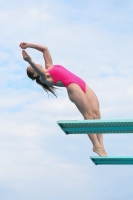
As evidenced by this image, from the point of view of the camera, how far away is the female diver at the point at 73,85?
31.8 ft

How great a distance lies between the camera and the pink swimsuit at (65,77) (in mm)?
9812

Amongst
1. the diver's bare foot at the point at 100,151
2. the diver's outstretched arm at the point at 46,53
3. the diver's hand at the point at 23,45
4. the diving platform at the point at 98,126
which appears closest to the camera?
the diving platform at the point at 98,126

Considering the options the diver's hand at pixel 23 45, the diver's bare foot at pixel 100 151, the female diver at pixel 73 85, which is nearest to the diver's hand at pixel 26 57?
the female diver at pixel 73 85

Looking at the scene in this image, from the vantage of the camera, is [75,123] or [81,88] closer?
[75,123]

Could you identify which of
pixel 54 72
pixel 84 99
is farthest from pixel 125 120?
pixel 54 72

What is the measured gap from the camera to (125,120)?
8.23m

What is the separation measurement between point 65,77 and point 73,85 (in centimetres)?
27

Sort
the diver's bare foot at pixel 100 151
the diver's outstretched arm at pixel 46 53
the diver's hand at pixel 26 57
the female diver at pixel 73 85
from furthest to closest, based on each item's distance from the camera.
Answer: the diver's outstretched arm at pixel 46 53 < the diver's bare foot at pixel 100 151 < the female diver at pixel 73 85 < the diver's hand at pixel 26 57

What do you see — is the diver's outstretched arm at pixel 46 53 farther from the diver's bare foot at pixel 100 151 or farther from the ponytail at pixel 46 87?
the diver's bare foot at pixel 100 151

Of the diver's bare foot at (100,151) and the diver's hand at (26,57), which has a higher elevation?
the diver's hand at (26,57)

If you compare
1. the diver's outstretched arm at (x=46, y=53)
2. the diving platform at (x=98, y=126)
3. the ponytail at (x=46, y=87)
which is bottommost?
the diving platform at (x=98, y=126)

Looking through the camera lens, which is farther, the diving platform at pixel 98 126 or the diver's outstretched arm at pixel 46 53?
the diver's outstretched arm at pixel 46 53

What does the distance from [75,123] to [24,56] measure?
1964mm
